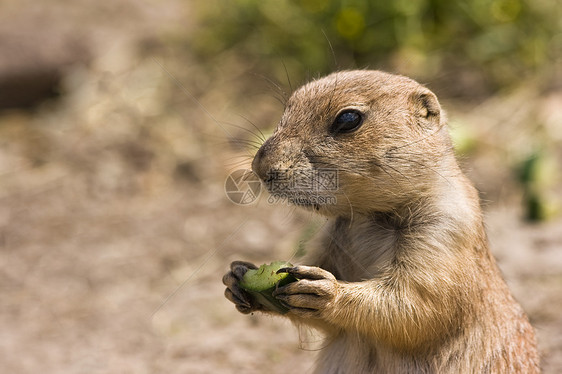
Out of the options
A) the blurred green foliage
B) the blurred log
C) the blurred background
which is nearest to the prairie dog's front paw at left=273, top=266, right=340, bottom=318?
the blurred background

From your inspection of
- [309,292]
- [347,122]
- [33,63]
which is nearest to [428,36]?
[33,63]

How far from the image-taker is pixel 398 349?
3266 mm

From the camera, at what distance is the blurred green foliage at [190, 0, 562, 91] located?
830cm

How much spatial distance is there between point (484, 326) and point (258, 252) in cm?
325

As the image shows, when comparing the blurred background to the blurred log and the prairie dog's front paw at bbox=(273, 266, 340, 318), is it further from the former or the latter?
the prairie dog's front paw at bbox=(273, 266, 340, 318)

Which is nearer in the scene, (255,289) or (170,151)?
(255,289)

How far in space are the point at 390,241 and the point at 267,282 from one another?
57 cm

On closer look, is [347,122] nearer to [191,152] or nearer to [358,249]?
[358,249]

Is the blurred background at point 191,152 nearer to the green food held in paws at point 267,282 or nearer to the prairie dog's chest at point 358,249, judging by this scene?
the prairie dog's chest at point 358,249

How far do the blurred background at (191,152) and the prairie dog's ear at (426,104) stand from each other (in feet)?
2.67

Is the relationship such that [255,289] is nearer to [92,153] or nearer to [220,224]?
[220,224]

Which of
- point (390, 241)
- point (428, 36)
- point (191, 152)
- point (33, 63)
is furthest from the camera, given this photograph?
point (33, 63)

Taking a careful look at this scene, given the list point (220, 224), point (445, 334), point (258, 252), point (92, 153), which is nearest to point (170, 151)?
point (92, 153)

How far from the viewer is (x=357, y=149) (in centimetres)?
328
